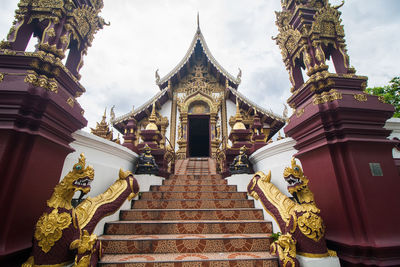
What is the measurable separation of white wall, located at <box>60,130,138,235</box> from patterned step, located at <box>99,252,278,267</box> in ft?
2.06

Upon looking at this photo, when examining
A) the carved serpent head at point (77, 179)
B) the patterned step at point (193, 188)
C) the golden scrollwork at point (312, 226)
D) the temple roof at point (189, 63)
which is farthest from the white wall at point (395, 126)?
the temple roof at point (189, 63)

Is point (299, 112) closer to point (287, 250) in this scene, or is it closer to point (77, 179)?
point (287, 250)

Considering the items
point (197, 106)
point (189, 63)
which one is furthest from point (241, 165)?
point (189, 63)

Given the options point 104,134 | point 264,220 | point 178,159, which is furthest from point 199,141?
point 264,220

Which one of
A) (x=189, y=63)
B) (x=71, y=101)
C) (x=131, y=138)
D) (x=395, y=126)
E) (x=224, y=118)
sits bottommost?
(x=395, y=126)

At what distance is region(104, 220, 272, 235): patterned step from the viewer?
246 cm

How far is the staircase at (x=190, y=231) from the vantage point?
6.17 feet

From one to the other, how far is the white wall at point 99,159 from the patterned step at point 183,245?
1.26 feet

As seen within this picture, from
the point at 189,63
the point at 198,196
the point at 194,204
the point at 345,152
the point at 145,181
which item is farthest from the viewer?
the point at 189,63

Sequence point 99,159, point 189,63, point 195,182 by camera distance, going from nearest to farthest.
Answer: point 99,159
point 195,182
point 189,63

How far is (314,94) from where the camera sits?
2.18 meters

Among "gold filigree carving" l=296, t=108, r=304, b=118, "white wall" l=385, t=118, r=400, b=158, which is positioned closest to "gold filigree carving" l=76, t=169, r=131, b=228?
"gold filigree carving" l=296, t=108, r=304, b=118

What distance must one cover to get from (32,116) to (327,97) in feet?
9.59

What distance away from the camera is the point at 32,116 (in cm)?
168
